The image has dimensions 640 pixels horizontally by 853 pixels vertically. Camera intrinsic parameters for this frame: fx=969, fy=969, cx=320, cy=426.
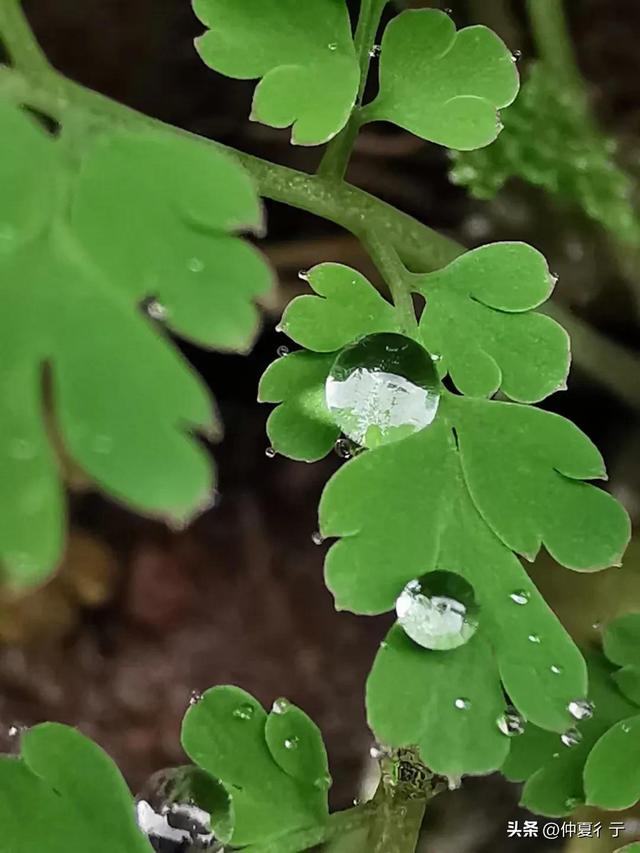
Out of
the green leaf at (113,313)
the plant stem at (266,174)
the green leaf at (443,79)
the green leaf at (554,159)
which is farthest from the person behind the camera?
the green leaf at (554,159)

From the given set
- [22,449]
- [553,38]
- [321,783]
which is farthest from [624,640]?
[553,38]

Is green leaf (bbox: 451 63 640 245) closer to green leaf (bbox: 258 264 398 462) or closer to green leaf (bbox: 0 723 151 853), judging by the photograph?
green leaf (bbox: 258 264 398 462)

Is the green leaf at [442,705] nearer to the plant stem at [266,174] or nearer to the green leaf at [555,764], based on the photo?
the green leaf at [555,764]

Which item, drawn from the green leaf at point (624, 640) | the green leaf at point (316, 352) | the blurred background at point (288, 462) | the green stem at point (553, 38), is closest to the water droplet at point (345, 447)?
the green leaf at point (316, 352)

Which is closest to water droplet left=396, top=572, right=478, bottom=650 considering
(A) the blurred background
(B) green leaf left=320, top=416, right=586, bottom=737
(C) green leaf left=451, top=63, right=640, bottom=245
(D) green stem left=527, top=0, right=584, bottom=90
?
(B) green leaf left=320, top=416, right=586, bottom=737

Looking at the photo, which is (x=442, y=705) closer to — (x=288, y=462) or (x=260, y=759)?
(x=260, y=759)

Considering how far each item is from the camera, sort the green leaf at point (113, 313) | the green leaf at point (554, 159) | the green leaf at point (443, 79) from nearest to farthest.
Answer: the green leaf at point (113, 313) → the green leaf at point (443, 79) → the green leaf at point (554, 159)

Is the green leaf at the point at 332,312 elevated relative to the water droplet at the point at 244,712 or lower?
elevated
